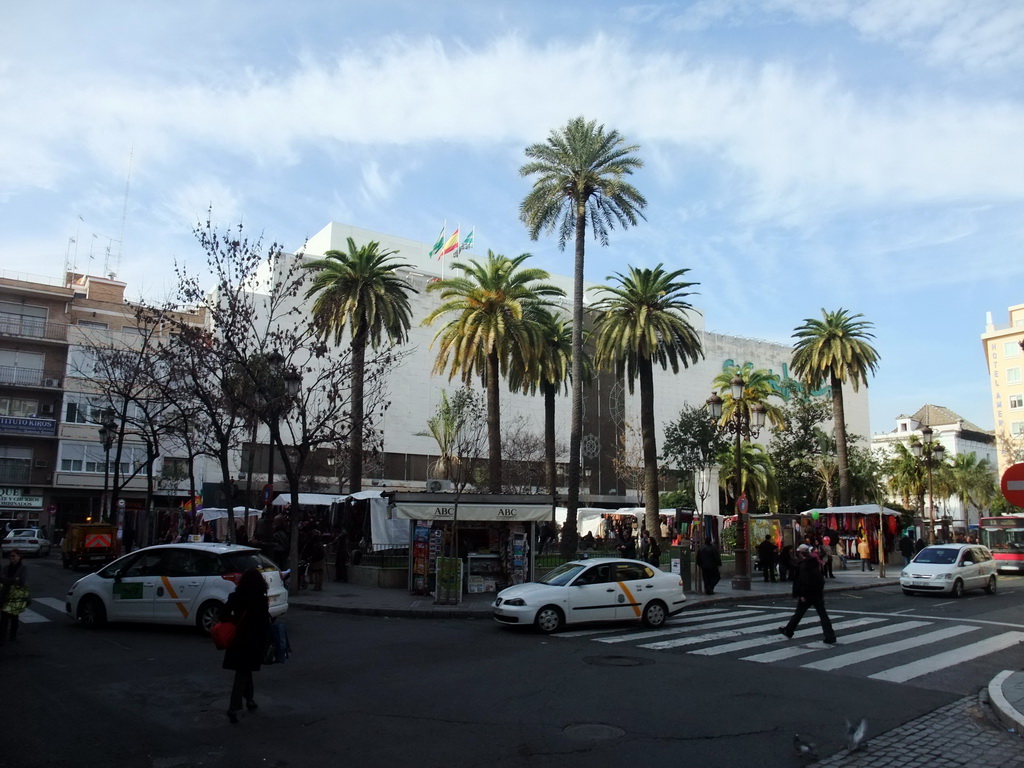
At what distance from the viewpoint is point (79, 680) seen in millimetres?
9844

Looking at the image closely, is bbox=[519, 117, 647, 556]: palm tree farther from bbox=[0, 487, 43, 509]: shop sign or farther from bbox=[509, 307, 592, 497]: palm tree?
bbox=[0, 487, 43, 509]: shop sign

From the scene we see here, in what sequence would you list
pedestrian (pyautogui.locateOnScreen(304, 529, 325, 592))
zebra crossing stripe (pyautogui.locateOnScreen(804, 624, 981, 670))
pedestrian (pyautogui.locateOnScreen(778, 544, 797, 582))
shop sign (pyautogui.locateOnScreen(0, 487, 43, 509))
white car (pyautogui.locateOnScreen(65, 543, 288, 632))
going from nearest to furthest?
zebra crossing stripe (pyautogui.locateOnScreen(804, 624, 981, 670)), white car (pyautogui.locateOnScreen(65, 543, 288, 632)), pedestrian (pyautogui.locateOnScreen(304, 529, 325, 592)), pedestrian (pyautogui.locateOnScreen(778, 544, 797, 582)), shop sign (pyautogui.locateOnScreen(0, 487, 43, 509))

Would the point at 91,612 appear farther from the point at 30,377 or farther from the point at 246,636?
the point at 30,377

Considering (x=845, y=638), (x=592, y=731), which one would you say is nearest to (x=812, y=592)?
(x=845, y=638)

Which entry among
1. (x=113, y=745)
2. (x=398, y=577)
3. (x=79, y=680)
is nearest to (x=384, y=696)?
(x=113, y=745)

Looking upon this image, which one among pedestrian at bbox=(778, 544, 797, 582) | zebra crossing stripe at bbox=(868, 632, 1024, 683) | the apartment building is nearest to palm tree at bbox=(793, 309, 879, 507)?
pedestrian at bbox=(778, 544, 797, 582)

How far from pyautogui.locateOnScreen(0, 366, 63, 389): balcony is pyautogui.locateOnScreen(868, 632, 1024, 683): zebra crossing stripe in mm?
53167

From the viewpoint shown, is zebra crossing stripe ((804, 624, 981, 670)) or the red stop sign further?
zebra crossing stripe ((804, 624, 981, 670))

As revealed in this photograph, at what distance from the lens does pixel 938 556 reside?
24281 mm

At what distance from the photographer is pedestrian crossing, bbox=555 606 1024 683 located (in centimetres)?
1191

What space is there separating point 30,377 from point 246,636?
51788 mm

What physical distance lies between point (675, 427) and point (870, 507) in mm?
12754

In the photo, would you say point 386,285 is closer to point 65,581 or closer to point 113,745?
point 65,581

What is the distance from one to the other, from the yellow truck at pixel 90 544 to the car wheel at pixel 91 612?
1706 centimetres
